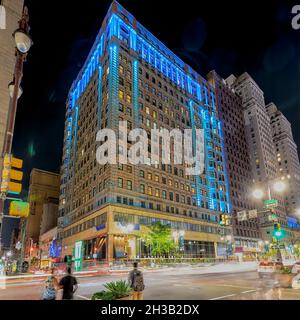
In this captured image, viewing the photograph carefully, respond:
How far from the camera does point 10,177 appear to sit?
7.42 metres

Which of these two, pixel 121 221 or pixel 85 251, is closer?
pixel 121 221

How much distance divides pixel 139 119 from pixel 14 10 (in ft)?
152

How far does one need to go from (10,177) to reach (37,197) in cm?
Answer: 11329

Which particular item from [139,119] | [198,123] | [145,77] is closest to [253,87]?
[198,123]

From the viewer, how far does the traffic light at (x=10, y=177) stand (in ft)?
23.3

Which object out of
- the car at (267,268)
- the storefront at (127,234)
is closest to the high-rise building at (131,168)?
the storefront at (127,234)

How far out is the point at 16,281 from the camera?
72.8ft

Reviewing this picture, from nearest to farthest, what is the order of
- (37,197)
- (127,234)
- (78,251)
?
(127,234) → (78,251) → (37,197)

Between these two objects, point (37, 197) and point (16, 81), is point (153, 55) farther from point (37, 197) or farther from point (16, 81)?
point (37, 197)

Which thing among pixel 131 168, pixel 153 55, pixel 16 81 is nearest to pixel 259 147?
pixel 153 55

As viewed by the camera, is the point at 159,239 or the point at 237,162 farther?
the point at 237,162

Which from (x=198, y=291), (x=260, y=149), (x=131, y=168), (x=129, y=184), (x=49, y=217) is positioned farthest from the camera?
(x=260, y=149)

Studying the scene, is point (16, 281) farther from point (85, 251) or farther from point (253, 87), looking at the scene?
point (253, 87)
